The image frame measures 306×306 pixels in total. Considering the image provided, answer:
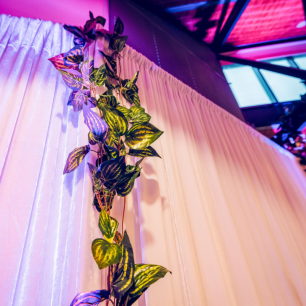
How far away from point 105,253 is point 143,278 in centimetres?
13

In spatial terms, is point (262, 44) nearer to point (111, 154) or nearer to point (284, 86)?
point (284, 86)

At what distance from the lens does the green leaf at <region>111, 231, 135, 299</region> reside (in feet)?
1.54

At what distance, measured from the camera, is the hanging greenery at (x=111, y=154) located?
0.48 meters

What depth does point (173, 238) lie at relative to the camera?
87 cm

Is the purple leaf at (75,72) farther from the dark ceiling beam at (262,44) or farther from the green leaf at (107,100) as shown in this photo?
the dark ceiling beam at (262,44)

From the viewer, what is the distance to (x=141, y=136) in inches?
28.1

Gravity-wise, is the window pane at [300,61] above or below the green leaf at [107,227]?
above

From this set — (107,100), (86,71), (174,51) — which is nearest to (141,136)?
(107,100)

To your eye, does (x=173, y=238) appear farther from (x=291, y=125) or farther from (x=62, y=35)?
(x=291, y=125)

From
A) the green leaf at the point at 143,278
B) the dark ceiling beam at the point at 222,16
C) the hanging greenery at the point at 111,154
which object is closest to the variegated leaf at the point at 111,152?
the hanging greenery at the point at 111,154

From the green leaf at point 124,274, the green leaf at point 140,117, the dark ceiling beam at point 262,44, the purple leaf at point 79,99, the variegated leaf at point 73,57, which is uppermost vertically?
the dark ceiling beam at point 262,44

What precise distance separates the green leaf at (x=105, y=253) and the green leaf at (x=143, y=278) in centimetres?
8

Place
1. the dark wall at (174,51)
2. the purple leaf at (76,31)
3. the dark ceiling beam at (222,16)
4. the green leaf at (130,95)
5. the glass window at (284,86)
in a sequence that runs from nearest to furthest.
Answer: the green leaf at (130,95)
the purple leaf at (76,31)
the dark wall at (174,51)
the dark ceiling beam at (222,16)
the glass window at (284,86)

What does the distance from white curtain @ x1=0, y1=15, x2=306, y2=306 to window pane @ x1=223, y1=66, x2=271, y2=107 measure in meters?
2.95
